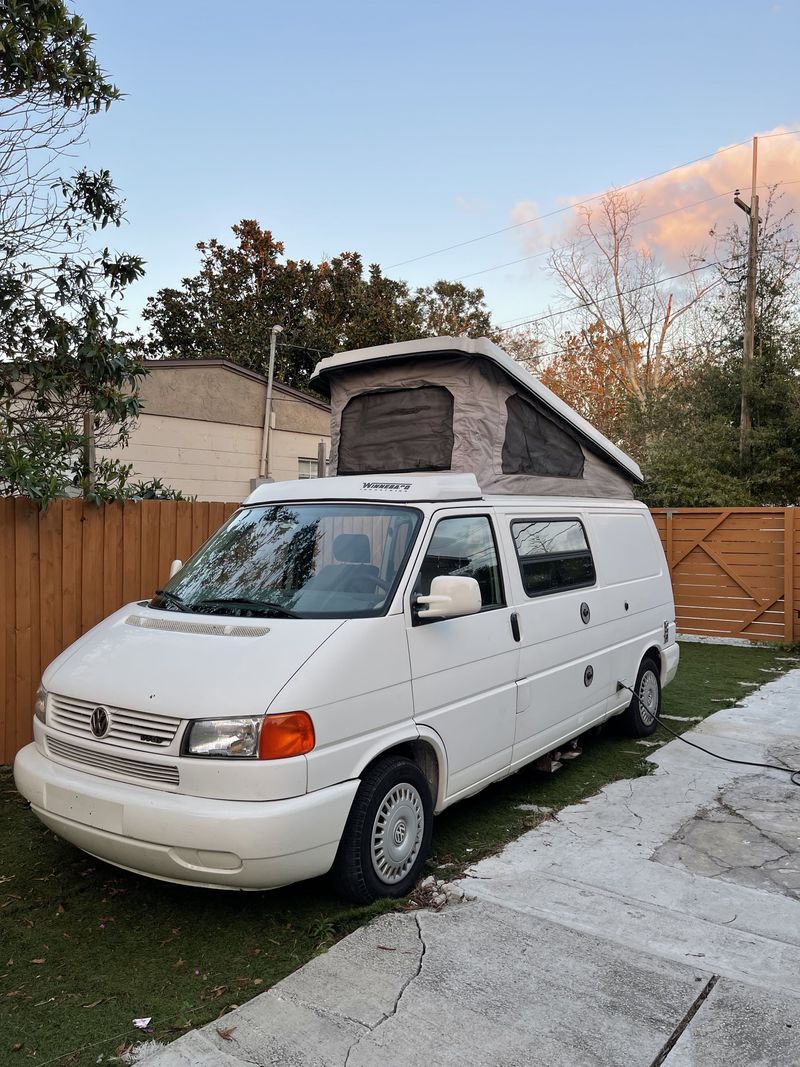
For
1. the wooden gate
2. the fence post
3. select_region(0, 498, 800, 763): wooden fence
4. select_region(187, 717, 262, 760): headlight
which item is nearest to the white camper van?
select_region(187, 717, 262, 760): headlight

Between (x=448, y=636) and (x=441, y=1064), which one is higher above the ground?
(x=448, y=636)

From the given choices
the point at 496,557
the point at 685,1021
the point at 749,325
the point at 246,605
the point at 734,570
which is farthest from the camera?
the point at 749,325

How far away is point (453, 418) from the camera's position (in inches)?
210

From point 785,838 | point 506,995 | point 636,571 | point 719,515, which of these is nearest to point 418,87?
point 719,515

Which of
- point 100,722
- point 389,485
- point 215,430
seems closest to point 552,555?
point 389,485

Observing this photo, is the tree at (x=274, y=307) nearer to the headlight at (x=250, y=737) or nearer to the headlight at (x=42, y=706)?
the headlight at (x=42, y=706)

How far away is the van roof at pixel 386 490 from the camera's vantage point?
442 centimetres

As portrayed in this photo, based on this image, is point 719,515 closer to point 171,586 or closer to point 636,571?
point 636,571

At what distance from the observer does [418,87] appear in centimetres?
1178

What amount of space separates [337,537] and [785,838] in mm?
3181

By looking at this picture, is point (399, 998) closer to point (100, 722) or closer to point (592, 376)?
point (100, 722)

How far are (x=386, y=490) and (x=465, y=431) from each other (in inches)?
41.9

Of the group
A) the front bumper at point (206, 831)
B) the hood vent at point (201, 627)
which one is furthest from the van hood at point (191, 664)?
the front bumper at point (206, 831)

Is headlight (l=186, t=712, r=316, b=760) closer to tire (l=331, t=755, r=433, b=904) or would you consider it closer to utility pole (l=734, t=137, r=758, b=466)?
tire (l=331, t=755, r=433, b=904)
